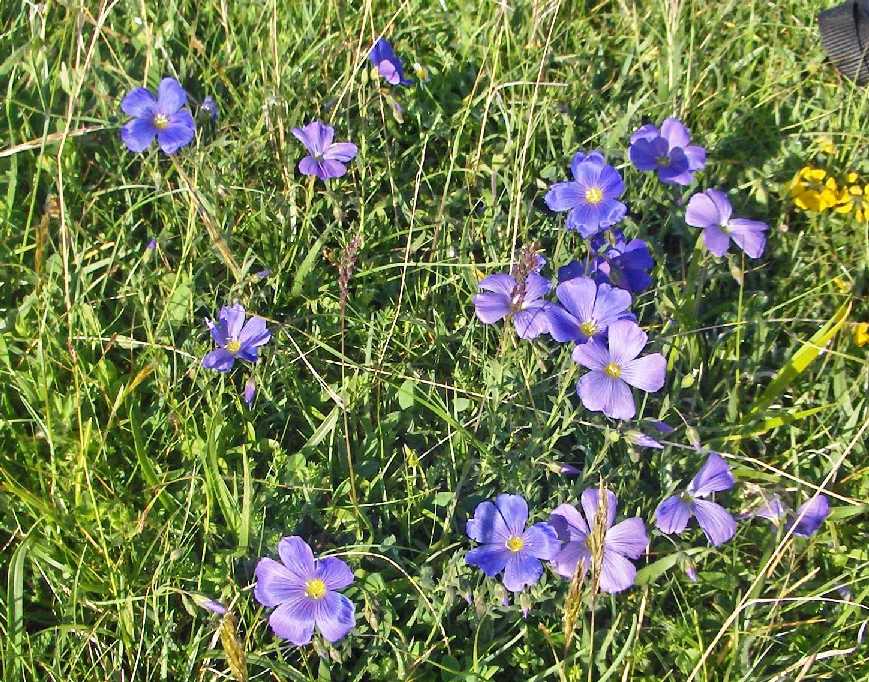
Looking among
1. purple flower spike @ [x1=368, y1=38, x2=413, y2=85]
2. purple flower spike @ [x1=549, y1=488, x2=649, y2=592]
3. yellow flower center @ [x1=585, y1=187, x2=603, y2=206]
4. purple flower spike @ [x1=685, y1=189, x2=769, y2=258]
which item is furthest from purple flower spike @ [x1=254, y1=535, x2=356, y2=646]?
purple flower spike @ [x1=368, y1=38, x2=413, y2=85]

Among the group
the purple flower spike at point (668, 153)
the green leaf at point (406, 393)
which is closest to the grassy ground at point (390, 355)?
the green leaf at point (406, 393)

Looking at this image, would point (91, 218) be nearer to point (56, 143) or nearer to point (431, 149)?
point (56, 143)

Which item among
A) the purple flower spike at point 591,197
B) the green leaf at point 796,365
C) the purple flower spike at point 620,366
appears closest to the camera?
the purple flower spike at point 620,366

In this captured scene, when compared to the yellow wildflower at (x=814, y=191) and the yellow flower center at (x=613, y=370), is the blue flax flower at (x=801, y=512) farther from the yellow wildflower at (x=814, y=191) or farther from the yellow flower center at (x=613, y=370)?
the yellow wildflower at (x=814, y=191)

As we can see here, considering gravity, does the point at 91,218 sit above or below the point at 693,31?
below

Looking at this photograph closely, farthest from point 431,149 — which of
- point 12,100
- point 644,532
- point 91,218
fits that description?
point 644,532

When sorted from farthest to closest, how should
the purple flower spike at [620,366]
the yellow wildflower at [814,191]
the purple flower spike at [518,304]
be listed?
the yellow wildflower at [814,191], the purple flower spike at [518,304], the purple flower spike at [620,366]
